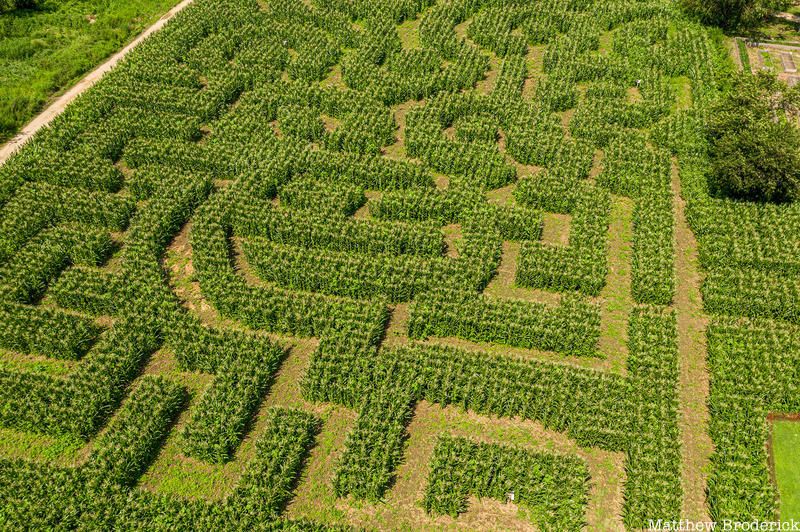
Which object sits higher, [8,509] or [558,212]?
[558,212]

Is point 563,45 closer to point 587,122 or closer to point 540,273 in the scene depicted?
point 587,122

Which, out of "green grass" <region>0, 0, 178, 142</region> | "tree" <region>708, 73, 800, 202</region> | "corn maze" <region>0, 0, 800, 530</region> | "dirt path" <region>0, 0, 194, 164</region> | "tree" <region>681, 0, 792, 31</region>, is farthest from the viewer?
"tree" <region>681, 0, 792, 31</region>

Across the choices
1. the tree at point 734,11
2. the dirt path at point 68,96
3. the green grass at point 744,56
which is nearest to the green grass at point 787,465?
the green grass at point 744,56

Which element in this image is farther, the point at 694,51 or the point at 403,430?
the point at 694,51

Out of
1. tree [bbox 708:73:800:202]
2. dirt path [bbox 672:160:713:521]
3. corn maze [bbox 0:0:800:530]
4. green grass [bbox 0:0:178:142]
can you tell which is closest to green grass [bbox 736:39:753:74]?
corn maze [bbox 0:0:800:530]

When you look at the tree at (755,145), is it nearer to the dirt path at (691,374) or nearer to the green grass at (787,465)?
the dirt path at (691,374)

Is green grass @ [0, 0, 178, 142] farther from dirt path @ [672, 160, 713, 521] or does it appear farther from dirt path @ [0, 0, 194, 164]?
dirt path @ [672, 160, 713, 521]

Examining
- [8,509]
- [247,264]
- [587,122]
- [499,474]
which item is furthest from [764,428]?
[8,509]
